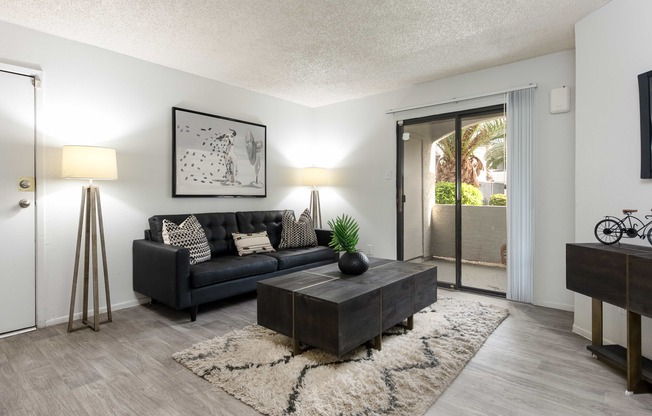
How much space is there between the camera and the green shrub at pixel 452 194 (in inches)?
152

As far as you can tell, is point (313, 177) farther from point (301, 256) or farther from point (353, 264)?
point (353, 264)

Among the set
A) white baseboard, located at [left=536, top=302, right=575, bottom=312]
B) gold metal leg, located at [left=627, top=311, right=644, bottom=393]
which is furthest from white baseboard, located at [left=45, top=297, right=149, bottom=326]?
white baseboard, located at [left=536, top=302, right=575, bottom=312]

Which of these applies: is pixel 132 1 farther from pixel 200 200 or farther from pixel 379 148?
pixel 379 148

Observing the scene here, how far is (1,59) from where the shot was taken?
2.65m

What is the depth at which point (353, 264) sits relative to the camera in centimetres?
259

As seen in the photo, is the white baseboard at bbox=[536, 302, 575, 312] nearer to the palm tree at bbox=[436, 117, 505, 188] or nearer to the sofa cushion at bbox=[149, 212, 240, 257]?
the palm tree at bbox=[436, 117, 505, 188]

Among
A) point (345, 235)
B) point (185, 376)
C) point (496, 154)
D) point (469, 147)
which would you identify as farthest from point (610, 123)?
point (185, 376)

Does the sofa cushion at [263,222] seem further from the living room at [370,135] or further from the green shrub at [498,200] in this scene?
the green shrub at [498,200]

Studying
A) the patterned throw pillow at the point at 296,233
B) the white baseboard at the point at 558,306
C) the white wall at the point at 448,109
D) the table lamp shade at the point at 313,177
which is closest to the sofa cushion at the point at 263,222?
the patterned throw pillow at the point at 296,233

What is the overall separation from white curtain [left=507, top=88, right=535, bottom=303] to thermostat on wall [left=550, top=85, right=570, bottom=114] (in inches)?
7.1

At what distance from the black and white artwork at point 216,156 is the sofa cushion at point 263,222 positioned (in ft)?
1.09

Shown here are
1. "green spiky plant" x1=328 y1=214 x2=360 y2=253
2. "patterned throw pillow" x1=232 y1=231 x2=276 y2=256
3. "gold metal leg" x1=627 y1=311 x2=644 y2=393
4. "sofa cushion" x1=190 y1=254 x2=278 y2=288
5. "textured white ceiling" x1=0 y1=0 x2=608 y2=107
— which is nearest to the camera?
"gold metal leg" x1=627 y1=311 x2=644 y2=393

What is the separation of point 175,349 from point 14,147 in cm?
210

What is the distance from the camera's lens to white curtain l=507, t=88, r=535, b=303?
3.41 meters
